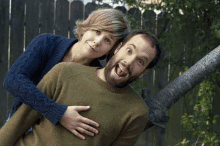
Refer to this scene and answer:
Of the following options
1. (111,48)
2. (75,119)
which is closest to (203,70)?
(111,48)

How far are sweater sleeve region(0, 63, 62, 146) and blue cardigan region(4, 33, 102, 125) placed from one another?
4cm

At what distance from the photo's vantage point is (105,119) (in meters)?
1.30

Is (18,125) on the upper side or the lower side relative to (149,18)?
lower

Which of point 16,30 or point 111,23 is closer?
point 111,23

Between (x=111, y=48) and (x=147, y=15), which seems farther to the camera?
(x=147, y=15)

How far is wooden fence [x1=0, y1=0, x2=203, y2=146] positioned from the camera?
3.62m

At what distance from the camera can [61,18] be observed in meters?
3.79

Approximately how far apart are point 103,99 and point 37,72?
69 centimetres

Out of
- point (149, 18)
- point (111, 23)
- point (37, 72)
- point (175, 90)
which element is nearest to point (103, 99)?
point (175, 90)

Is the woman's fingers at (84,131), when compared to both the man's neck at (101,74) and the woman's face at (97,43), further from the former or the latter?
the woman's face at (97,43)

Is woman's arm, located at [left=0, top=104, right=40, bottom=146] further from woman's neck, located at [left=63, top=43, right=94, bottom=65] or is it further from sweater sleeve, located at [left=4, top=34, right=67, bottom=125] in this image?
woman's neck, located at [left=63, top=43, right=94, bottom=65]

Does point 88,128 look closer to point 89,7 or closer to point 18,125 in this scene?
point 18,125

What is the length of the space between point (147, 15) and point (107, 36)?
233cm

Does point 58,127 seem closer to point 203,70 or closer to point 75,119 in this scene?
point 75,119
